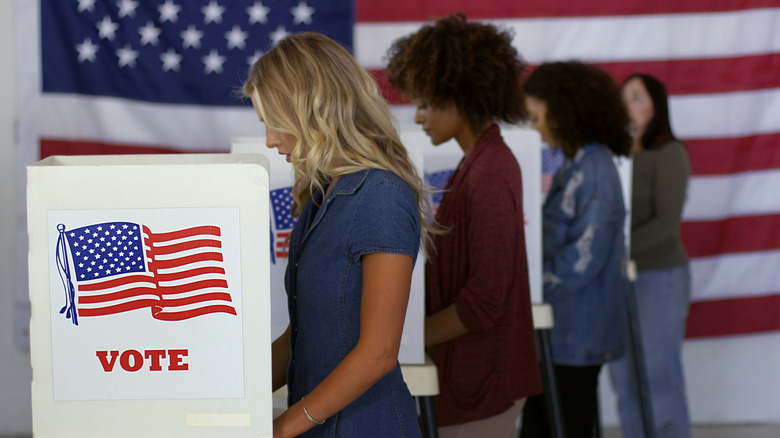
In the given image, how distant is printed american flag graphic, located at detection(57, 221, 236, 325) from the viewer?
96cm

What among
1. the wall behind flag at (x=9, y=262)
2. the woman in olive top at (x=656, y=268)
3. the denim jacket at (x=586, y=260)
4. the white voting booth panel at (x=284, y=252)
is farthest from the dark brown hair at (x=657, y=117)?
the wall behind flag at (x=9, y=262)

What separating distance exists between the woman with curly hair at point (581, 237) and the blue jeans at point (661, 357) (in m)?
0.55

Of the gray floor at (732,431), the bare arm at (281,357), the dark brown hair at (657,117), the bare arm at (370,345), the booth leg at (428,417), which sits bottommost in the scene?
the gray floor at (732,431)

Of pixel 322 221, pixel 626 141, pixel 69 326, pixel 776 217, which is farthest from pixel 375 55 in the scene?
pixel 69 326

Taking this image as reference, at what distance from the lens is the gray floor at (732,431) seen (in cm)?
334

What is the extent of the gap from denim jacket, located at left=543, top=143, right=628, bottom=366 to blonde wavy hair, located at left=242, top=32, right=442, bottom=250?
48.3 inches

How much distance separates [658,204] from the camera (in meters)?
2.79

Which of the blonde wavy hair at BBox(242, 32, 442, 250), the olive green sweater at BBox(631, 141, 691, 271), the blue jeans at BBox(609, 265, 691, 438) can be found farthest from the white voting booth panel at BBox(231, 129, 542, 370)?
the blue jeans at BBox(609, 265, 691, 438)

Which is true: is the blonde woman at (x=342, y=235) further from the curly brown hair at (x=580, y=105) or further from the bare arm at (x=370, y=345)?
the curly brown hair at (x=580, y=105)

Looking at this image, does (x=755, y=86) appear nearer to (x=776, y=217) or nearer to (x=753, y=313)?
(x=776, y=217)

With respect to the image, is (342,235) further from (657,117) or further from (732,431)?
(732,431)

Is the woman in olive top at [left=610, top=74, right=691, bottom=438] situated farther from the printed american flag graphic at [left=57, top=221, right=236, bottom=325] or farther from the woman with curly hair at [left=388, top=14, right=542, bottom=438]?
the printed american flag graphic at [left=57, top=221, right=236, bottom=325]

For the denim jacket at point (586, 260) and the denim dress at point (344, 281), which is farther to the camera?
the denim jacket at point (586, 260)

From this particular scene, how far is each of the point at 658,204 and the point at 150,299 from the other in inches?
84.6
